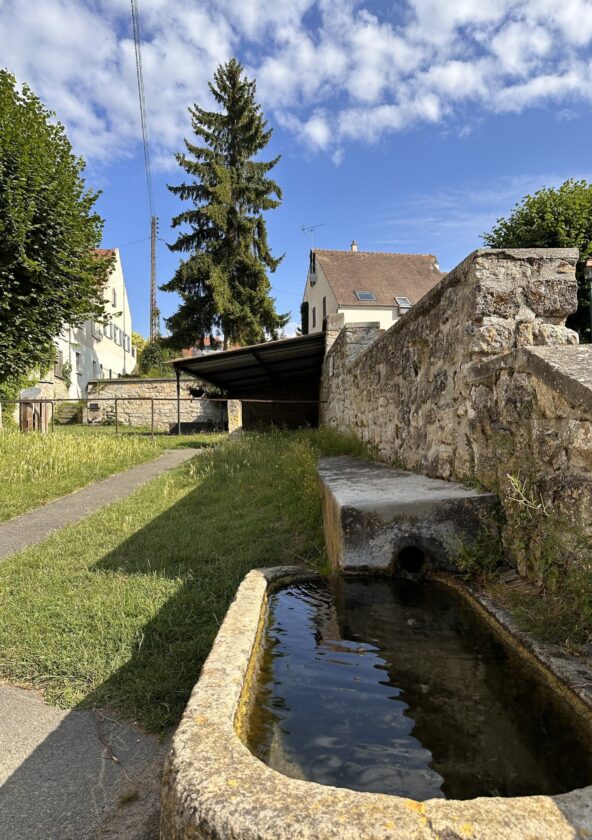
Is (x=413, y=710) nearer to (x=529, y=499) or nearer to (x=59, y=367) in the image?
(x=529, y=499)

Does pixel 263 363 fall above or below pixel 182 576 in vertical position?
above

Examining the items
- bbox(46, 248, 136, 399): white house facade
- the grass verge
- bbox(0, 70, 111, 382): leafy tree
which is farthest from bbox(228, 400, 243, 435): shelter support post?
the grass verge

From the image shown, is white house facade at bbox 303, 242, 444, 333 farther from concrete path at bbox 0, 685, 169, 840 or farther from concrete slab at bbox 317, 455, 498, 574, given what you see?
concrete path at bbox 0, 685, 169, 840

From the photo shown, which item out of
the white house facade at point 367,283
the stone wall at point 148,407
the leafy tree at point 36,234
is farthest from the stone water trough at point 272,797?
the white house facade at point 367,283

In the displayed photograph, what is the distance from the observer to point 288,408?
17.1m

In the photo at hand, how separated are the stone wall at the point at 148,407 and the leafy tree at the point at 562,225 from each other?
12.8m

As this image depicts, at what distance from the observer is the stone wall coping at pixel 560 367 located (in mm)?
2117

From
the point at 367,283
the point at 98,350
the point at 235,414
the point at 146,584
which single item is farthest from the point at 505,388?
the point at 98,350

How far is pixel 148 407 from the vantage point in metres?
23.9

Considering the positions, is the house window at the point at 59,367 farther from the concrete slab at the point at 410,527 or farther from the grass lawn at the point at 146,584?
the concrete slab at the point at 410,527

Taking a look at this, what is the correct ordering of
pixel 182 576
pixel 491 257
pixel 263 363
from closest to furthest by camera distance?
1. pixel 491 257
2. pixel 182 576
3. pixel 263 363

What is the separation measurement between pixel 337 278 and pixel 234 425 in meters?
15.2

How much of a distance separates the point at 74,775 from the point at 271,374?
1399cm

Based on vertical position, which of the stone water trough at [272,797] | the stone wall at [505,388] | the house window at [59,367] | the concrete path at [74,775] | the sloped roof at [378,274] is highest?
the sloped roof at [378,274]
